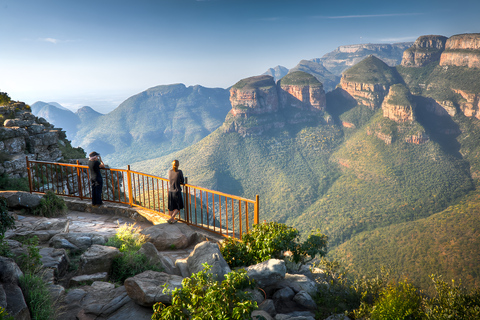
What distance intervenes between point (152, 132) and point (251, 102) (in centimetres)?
8518

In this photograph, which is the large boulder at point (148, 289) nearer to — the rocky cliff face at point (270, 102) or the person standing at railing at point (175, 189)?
the person standing at railing at point (175, 189)

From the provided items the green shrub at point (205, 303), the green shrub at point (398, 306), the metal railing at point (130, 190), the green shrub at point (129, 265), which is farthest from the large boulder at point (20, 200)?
the green shrub at point (398, 306)

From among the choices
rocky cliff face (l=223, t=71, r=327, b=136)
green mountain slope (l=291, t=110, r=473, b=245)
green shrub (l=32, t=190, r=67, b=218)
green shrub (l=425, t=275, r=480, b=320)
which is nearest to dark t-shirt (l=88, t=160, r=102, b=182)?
green shrub (l=32, t=190, r=67, b=218)

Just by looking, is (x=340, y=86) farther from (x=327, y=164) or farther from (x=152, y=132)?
(x=152, y=132)

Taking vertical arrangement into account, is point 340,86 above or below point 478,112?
above

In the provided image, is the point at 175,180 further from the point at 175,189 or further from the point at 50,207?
the point at 50,207

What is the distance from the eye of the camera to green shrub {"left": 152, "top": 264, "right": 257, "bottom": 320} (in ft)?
9.32

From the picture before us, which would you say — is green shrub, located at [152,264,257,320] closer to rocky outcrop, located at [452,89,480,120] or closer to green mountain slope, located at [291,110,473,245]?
green mountain slope, located at [291,110,473,245]

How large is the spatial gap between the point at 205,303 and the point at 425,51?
115 m

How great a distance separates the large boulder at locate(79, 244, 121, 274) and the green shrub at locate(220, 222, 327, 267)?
1987mm

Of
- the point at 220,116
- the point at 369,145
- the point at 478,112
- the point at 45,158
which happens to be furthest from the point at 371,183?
the point at 220,116

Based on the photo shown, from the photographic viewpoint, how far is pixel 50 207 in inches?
293

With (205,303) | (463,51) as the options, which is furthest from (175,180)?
(463,51)

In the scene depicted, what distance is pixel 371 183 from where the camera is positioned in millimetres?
62469
